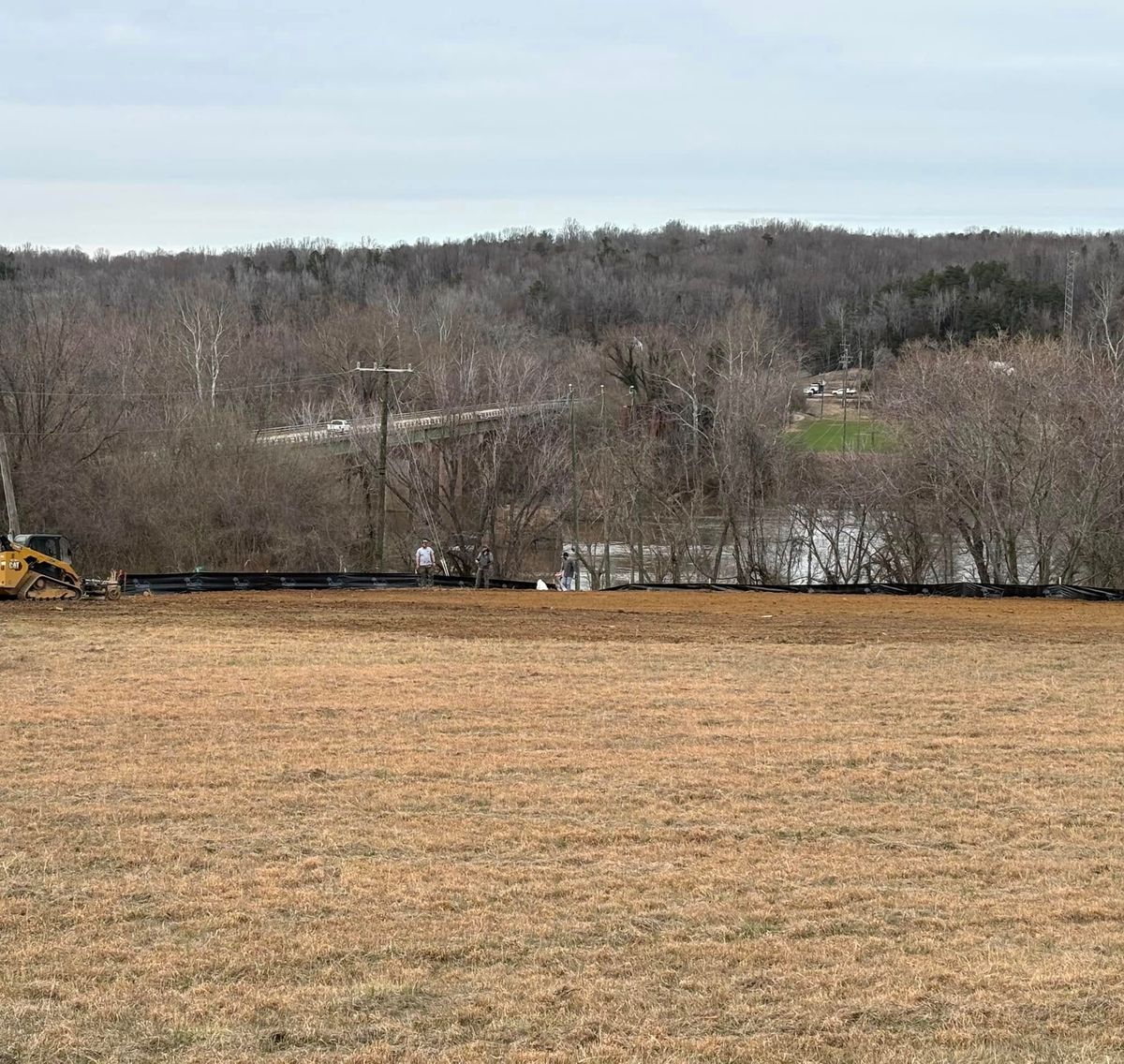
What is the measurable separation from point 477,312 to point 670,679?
82621 mm

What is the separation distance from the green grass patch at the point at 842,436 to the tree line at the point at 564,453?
2.14m

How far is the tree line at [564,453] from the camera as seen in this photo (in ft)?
149

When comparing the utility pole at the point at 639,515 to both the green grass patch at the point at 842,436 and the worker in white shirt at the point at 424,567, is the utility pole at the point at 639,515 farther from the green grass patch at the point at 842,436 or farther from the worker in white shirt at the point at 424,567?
the worker in white shirt at the point at 424,567

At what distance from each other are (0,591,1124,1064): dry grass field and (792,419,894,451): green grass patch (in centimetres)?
3242

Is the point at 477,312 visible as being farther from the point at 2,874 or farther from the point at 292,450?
the point at 2,874

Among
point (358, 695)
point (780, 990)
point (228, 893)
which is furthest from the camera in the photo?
point (358, 695)

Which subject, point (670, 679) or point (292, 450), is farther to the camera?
point (292, 450)

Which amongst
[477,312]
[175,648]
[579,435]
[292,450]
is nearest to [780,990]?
[175,648]

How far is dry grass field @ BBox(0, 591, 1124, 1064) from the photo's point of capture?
8453 millimetres

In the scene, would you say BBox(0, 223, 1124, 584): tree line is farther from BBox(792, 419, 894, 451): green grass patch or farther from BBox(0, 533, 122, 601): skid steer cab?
BBox(0, 533, 122, 601): skid steer cab

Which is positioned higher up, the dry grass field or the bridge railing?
the bridge railing

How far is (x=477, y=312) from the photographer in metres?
103

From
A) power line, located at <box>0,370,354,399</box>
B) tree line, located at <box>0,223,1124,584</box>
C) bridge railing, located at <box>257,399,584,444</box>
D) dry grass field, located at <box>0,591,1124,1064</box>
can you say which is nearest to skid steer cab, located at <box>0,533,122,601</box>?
dry grass field, located at <box>0,591,1124,1064</box>

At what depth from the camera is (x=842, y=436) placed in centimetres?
7831
